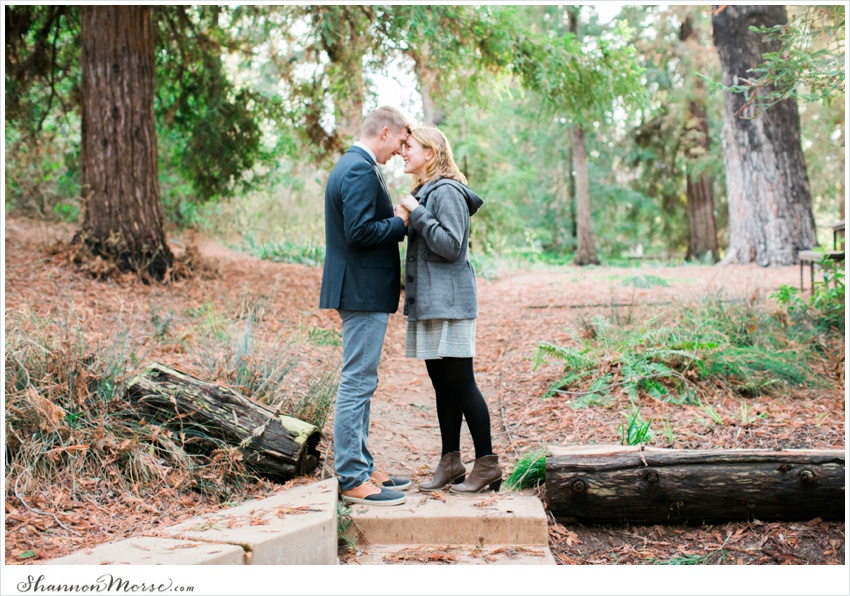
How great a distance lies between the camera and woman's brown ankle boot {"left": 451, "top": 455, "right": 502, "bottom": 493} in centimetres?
386

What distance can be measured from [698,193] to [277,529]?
17648 millimetres

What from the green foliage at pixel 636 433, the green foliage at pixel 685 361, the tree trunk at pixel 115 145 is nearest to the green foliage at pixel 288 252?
the tree trunk at pixel 115 145

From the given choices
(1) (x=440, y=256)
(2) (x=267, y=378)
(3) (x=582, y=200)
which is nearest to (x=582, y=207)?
(3) (x=582, y=200)

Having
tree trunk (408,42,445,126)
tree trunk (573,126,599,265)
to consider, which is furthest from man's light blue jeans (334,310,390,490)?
tree trunk (573,126,599,265)

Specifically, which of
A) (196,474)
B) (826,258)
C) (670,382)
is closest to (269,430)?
(196,474)

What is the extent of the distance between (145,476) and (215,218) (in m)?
12.8

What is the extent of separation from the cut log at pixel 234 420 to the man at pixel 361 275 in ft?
1.28

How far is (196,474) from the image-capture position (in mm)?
3799

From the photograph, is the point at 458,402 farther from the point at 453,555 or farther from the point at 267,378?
the point at 267,378

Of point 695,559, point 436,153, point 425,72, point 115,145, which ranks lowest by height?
point 695,559

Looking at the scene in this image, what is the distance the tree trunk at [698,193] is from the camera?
17.7m

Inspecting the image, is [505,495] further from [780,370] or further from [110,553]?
[780,370]

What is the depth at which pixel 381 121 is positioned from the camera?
148 inches

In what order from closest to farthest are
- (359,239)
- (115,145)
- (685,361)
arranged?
1. (359,239)
2. (685,361)
3. (115,145)
